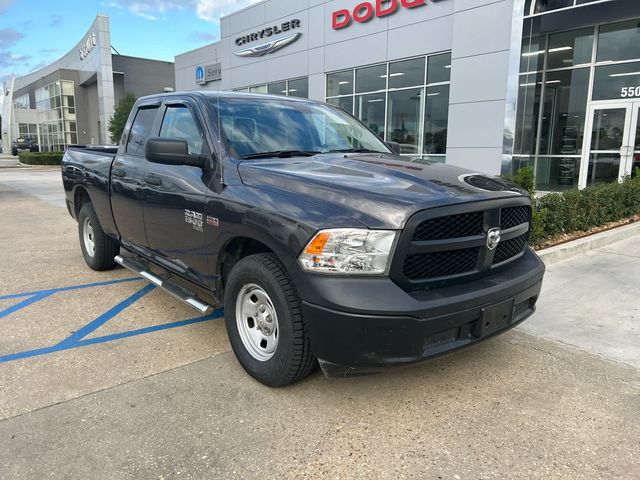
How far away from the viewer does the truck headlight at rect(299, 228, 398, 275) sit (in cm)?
256

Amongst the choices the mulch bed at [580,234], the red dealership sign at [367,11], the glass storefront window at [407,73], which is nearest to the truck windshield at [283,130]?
the mulch bed at [580,234]

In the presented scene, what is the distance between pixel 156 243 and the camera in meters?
4.26

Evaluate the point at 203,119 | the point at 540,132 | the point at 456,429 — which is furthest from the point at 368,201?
the point at 540,132

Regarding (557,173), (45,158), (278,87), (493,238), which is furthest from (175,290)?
(45,158)

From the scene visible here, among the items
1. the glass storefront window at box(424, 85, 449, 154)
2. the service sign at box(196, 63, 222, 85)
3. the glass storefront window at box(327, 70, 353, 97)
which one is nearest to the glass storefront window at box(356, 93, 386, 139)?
the glass storefront window at box(327, 70, 353, 97)

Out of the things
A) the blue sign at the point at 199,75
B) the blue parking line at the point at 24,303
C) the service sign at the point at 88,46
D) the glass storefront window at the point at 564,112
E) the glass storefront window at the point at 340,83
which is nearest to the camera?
the blue parking line at the point at 24,303

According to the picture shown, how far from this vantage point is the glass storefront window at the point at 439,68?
14.6 m

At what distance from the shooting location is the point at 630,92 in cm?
1209

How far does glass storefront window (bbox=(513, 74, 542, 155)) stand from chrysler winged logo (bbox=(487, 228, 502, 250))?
11.0m

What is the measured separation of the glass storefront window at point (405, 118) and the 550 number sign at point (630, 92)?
550cm

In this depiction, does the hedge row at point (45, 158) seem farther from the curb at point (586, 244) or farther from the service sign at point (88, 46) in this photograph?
the curb at point (586, 244)

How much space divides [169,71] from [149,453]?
51.5 metres

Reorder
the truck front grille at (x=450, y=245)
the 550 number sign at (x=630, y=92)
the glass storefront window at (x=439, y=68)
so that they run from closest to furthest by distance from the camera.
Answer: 1. the truck front grille at (x=450, y=245)
2. the 550 number sign at (x=630, y=92)
3. the glass storefront window at (x=439, y=68)

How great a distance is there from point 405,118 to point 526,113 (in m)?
4.27
